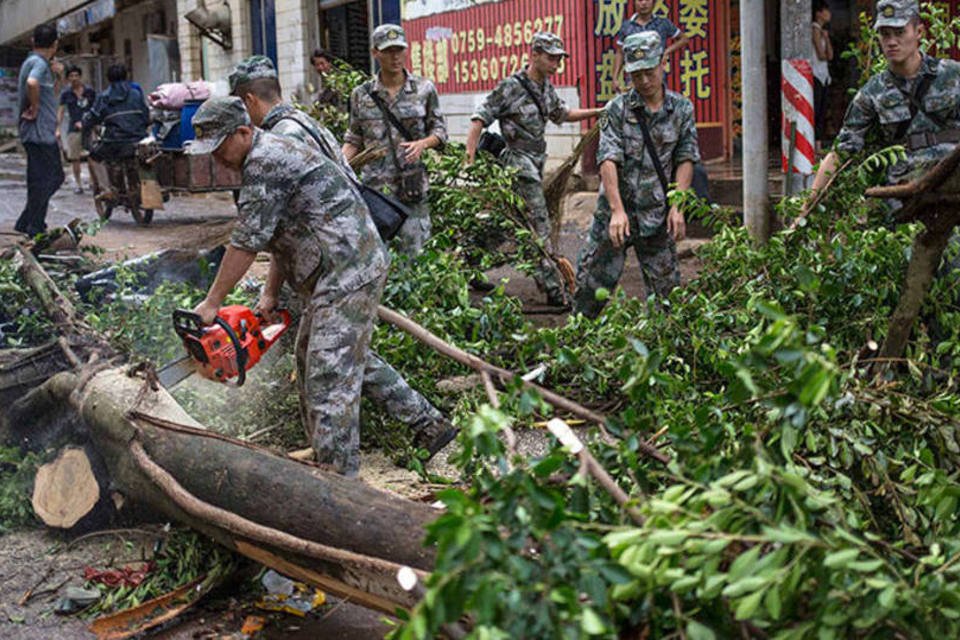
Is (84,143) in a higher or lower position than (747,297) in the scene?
higher

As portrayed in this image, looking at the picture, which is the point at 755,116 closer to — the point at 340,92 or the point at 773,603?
the point at 340,92

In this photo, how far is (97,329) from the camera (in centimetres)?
559

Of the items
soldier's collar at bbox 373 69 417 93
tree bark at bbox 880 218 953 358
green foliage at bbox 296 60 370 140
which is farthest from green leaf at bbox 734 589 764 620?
green foliage at bbox 296 60 370 140

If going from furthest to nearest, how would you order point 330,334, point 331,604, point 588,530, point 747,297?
point 747,297 < point 330,334 < point 331,604 < point 588,530

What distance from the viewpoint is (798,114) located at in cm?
827

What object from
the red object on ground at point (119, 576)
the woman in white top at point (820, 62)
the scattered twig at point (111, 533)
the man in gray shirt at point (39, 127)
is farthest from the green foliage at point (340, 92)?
the red object on ground at point (119, 576)

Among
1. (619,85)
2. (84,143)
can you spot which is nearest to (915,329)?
(619,85)

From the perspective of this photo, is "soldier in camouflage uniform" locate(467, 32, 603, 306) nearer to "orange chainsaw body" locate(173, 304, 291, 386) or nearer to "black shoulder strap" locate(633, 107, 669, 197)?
"black shoulder strap" locate(633, 107, 669, 197)

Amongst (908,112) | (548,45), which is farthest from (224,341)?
(548,45)

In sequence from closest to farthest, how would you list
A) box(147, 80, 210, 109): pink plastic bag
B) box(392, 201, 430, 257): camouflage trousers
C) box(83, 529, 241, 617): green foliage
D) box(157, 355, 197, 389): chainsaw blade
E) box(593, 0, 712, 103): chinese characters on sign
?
box(83, 529, 241, 617): green foliage
box(157, 355, 197, 389): chainsaw blade
box(392, 201, 430, 257): camouflage trousers
box(593, 0, 712, 103): chinese characters on sign
box(147, 80, 210, 109): pink plastic bag

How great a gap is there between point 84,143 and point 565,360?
13.7m

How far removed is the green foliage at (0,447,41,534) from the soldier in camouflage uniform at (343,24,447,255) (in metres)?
3.00

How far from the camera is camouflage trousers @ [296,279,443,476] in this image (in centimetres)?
454

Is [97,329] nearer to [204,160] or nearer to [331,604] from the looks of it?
[331,604]
